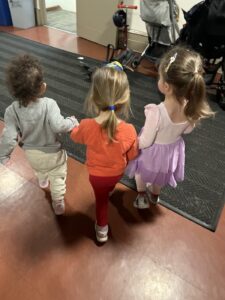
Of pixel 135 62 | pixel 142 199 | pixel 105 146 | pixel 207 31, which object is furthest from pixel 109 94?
pixel 135 62

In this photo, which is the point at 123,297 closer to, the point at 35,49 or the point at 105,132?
the point at 105,132

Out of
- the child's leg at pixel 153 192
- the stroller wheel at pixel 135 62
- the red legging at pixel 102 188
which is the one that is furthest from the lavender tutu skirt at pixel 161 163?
the stroller wheel at pixel 135 62

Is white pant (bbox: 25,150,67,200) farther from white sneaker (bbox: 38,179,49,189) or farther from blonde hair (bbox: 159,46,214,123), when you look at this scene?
blonde hair (bbox: 159,46,214,123)

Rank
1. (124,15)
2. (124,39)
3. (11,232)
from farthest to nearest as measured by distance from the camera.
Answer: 1. (124,39)
2. (124,15)
3. (11,232)

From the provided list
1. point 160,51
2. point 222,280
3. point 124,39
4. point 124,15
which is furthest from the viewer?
point 124,39

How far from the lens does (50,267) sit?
4.17 feet

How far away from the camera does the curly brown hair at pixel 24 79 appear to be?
1.06 metres

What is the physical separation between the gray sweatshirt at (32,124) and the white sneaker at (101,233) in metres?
0.55

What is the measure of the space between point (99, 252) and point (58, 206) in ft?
1.15

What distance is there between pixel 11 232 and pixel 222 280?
115 centimetres

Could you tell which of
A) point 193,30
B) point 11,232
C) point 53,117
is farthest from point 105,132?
point 193,30

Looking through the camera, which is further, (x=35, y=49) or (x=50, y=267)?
(x=35, y=49)

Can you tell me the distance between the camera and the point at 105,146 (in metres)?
1.04

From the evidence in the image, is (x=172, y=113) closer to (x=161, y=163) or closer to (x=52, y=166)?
(x=161, y=163)
